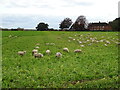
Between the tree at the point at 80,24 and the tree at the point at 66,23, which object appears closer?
the tree at the point at 80,24

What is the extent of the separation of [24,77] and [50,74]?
1.43 m

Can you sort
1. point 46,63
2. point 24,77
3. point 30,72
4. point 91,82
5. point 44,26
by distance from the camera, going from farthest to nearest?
point 44,26 → point 46,63 → point 30,72 → point 24,77 → point 91,82

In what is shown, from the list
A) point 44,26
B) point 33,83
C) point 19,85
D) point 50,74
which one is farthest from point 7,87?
point 44,26

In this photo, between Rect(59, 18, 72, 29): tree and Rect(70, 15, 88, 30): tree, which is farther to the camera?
Rect(59, 18, 72, 29): tree

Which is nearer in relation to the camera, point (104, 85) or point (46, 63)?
point (104, 85)

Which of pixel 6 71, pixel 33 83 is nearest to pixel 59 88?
pixel 33 83

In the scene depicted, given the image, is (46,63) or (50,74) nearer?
(50,74)

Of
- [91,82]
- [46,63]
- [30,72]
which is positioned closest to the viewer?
[91,82]

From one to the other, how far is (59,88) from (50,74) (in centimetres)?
207

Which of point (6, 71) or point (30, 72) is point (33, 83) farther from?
point (6, 71)

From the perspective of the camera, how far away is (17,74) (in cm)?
1143

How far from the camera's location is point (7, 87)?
9.52 meters

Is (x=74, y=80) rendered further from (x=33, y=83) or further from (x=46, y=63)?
(x=46, y=63)

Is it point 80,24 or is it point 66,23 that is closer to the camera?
point 80,24
